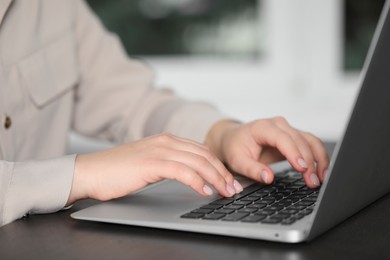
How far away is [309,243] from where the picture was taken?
0.67 meters

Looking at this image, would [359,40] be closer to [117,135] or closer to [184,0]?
[184,0]

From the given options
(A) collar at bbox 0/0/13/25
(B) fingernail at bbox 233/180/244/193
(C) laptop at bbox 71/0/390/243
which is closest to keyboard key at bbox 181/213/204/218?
(C) laptop at bbox 71/0/390/243

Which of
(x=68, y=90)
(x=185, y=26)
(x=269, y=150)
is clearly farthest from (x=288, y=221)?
(x=185, y=26)

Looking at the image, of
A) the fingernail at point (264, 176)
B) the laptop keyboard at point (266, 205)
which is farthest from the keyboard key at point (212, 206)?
Answer: the fingernail at point (264, 176)

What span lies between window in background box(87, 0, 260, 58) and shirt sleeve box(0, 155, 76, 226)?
2.02 meters

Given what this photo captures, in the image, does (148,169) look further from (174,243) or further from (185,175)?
(174,243)

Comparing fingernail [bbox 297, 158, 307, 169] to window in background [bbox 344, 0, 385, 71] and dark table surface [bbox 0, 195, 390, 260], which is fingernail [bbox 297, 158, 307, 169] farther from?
window in background [bbox 344, 0, 385, 71]

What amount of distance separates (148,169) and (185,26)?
2.12 meters

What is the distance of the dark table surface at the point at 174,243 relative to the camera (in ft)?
2.12

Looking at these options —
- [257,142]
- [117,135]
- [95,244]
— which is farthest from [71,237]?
[117,135]

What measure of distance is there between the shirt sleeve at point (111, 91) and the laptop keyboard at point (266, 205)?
52cm

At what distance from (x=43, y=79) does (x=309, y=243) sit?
29.1 inches

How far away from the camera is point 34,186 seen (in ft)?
2.86

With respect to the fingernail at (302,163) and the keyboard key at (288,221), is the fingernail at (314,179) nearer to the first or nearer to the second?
the fingernail at (302,163)
